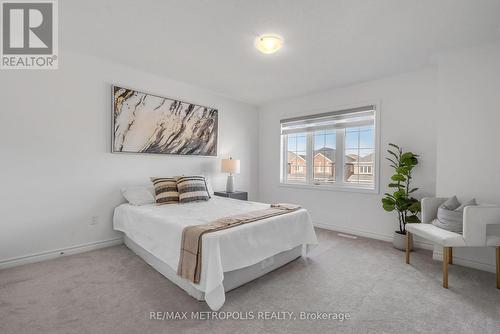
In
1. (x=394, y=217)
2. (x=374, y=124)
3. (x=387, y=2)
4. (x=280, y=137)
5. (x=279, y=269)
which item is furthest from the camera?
(x=280, y=137)

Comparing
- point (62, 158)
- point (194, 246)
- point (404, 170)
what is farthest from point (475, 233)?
point (62, 158)

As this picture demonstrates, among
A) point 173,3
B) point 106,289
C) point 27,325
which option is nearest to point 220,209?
point 106,289

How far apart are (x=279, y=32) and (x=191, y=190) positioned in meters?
2.30

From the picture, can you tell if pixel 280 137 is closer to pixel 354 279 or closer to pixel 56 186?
pixel 354 279

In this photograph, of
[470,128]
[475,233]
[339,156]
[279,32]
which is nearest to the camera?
[475,233]

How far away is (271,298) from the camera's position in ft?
6.72

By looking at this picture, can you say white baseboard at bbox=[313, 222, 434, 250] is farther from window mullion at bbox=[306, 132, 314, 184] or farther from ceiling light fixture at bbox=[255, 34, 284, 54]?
ceiling light fixture at bbox=[255, 34, 284, 54]

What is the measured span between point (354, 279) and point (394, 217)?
1.65 meters

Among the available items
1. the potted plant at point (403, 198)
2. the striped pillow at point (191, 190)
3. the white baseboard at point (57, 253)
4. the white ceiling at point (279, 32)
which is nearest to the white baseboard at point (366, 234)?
the potted plant at point (403, 198)

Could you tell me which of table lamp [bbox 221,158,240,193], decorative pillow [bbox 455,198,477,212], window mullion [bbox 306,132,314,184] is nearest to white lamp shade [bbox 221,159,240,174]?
table lamp [bbox 221,158,240,193]

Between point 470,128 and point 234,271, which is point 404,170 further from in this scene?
point 234,271

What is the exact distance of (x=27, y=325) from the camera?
5.46 feet

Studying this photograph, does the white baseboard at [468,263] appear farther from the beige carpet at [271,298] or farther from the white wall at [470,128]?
the beige carpet at [271,298]

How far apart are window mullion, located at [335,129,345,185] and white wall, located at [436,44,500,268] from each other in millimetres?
1427
